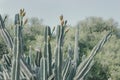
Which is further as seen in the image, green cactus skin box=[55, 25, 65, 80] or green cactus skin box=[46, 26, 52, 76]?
green cactus skin box=[46, 26, 52, 76]

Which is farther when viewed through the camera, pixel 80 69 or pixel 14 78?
pixel 80 69

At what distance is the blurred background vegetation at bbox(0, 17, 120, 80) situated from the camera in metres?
31.7

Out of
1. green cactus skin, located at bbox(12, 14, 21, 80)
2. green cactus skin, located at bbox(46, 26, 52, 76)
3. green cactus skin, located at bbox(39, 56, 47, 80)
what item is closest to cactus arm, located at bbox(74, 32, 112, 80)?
green cactus skin, located at bbox(46, 26, 52, 76)

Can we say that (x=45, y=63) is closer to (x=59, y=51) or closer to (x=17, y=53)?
(x=59, y=51)

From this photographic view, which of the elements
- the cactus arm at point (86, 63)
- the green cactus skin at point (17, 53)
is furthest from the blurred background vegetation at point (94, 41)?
the green cactus skin at point (17, 53)

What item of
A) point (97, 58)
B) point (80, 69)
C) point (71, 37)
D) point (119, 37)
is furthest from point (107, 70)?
point (80, 69)

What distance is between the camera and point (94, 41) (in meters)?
36.8

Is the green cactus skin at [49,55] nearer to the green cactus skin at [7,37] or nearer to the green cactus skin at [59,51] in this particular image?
the green cactus skin at [59,51]

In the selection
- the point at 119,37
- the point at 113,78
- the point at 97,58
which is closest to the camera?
the point at 113,78

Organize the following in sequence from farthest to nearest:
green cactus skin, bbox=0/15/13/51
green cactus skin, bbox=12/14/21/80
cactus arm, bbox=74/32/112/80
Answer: cactus arm, bbox=74/32/112/80 → green cactus skin, bbox=0/15/13/51 → green cactus skin, bbox=12/14/21/80

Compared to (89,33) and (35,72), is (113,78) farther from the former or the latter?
(35,72)

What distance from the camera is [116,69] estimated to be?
31.0 m

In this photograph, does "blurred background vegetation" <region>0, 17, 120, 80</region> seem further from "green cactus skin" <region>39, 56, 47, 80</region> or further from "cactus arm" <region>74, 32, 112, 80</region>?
"green cactus skin" <region>39, 56, 47, 80</region>

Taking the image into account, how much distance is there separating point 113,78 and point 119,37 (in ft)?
36.8
